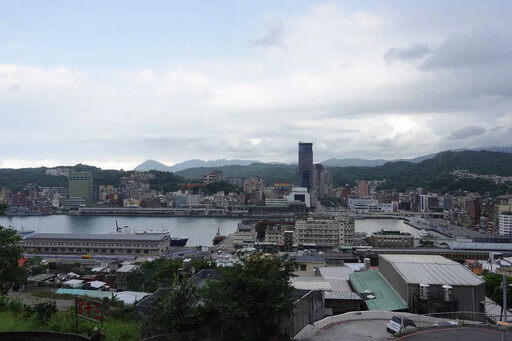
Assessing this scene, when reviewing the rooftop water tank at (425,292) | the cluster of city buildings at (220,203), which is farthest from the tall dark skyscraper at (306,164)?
the rooftop water tank at (425,292)

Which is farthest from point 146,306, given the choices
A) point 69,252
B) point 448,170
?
point 448,170

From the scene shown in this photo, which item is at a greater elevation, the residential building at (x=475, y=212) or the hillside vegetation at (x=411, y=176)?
the hillside vegetation at (x=411, y=176)

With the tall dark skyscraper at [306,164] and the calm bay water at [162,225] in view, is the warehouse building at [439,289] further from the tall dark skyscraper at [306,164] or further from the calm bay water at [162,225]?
the tall dark skyscraper at [306,164]

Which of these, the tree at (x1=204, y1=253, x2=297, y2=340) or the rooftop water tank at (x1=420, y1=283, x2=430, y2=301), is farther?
the rooftop water tank at (x1=420, y1=283, x2=430, y2=301)

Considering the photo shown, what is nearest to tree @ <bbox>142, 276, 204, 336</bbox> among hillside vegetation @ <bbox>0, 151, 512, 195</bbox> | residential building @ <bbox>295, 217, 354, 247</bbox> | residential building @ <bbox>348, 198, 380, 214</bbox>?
residential building @ <bbox>295, 217, 354, 247</bbox>

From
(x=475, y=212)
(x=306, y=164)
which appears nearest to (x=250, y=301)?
(x=475, y=212)

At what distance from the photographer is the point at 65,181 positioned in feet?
143

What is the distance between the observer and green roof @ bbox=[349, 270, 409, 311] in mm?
4074

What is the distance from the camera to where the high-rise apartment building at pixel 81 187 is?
3341cm

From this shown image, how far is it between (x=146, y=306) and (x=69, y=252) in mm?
12168

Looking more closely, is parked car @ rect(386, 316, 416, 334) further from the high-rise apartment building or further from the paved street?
the high-rise apartment building

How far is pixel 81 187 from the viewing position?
33469 mm

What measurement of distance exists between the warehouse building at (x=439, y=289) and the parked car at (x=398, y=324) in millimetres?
1057

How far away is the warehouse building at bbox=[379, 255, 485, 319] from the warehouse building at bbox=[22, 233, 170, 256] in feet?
32.8
